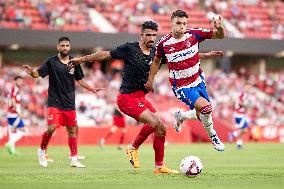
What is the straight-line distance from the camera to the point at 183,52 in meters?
13.5

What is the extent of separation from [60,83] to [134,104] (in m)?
2.93

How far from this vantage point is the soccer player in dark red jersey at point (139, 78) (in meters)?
13.6

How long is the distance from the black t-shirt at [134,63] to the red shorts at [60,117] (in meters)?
2.57

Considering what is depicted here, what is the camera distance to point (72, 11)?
38188mm

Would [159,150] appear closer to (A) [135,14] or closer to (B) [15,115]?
(B) [15,115]

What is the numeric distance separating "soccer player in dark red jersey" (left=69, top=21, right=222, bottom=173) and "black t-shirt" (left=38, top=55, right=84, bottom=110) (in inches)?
97.0

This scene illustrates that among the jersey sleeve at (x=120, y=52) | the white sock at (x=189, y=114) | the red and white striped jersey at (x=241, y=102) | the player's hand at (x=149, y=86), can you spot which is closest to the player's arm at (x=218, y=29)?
the player's hand at (x=149, y=86)

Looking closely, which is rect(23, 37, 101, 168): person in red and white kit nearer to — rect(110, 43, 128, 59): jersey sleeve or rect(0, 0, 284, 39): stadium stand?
rect(110, 43, 128, 59): jersey sleeve

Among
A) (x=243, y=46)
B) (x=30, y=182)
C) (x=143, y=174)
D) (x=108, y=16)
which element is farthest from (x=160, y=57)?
(x=243, y=46)

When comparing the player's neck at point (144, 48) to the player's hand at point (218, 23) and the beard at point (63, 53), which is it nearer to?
the player's hand at point (218, 23)

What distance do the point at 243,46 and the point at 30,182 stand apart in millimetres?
31952

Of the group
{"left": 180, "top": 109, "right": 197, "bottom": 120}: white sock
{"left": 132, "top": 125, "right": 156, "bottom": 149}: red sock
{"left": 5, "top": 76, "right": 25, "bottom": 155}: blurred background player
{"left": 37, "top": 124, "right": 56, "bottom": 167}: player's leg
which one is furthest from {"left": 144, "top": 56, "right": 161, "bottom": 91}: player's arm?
{"left": 5, "top": 76, "right": 25, "bottom": 155}: blurred background player

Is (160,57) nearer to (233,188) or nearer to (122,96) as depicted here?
(122,96)

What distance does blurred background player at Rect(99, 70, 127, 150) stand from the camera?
92.1 ft
